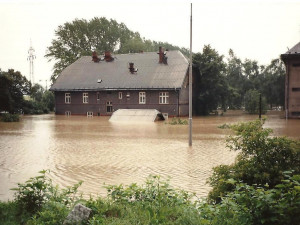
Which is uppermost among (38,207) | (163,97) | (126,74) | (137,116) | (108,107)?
(126,74)

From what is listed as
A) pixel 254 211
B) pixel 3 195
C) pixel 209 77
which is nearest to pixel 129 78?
pixel 209 77

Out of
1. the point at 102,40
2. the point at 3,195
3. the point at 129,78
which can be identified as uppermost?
the point at 102,40

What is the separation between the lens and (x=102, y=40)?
72.8 meters

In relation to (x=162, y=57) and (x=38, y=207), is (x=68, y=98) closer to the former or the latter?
(x=162, y=57)

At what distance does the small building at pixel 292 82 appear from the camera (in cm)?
3947

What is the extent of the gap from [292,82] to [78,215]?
40.1 metres

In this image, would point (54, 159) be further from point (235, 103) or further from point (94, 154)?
point (235, 103)

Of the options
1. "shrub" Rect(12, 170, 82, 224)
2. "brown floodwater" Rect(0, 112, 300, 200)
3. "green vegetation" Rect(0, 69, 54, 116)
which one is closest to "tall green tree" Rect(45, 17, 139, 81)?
"green vegetation" Rect(0, 69, 54, 116)

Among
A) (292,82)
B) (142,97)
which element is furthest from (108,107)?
(292,82)

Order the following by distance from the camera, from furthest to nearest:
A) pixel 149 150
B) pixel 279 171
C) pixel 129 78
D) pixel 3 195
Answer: pixel 129 78 < pixel 149 150 < pixel 3 195 < pixel 279 171

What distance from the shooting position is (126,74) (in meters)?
48.7

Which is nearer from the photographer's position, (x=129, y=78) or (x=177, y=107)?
(x=177, y=107)

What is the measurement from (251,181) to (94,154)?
29.2ft

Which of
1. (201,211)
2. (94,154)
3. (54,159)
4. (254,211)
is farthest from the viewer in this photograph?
(94,154)
